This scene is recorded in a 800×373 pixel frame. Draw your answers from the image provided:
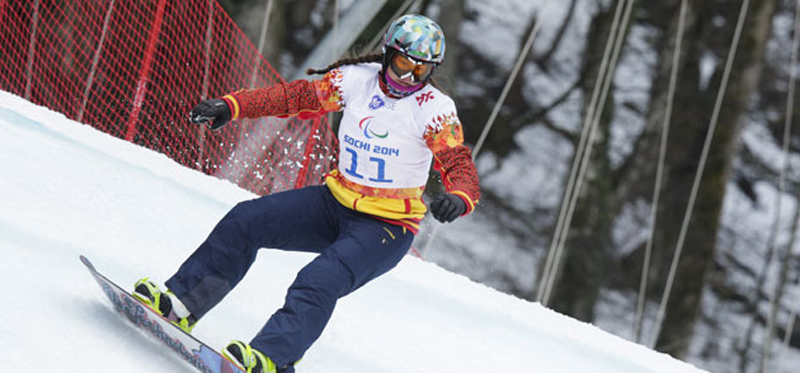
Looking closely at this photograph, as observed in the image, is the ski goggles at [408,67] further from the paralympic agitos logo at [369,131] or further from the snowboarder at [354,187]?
the paralympic agitos logo at [369,131]

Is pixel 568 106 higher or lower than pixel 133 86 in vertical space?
lower

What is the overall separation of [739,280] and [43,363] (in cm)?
1322

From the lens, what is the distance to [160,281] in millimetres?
3420

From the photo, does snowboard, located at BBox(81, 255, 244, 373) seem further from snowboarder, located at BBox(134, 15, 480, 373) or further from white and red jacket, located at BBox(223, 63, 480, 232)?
white and red jacket, located at BBox(223, 63, 480, 232)

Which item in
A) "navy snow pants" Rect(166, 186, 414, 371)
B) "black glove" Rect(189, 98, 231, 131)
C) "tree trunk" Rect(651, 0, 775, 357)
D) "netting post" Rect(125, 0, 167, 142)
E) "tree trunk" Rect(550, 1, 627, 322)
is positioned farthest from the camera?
"tree trunk" Rect(651, 0, 775, 357)

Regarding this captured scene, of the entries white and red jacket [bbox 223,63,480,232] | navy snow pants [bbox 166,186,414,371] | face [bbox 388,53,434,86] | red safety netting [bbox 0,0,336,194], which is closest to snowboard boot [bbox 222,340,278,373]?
navy snow pants [bbox 166,186,414,371]

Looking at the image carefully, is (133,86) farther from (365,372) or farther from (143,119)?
(365,372)

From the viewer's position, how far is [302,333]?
2.60 meters

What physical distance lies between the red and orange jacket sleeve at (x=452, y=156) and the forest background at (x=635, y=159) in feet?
26.9

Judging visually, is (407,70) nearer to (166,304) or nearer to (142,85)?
(166,304)

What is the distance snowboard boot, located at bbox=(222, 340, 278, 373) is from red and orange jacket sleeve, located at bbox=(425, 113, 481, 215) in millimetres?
706

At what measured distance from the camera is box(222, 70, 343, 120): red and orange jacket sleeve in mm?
2959

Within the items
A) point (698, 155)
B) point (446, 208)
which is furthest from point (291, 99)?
point (698, 155)

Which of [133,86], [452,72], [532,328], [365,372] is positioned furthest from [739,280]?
[365,372]
